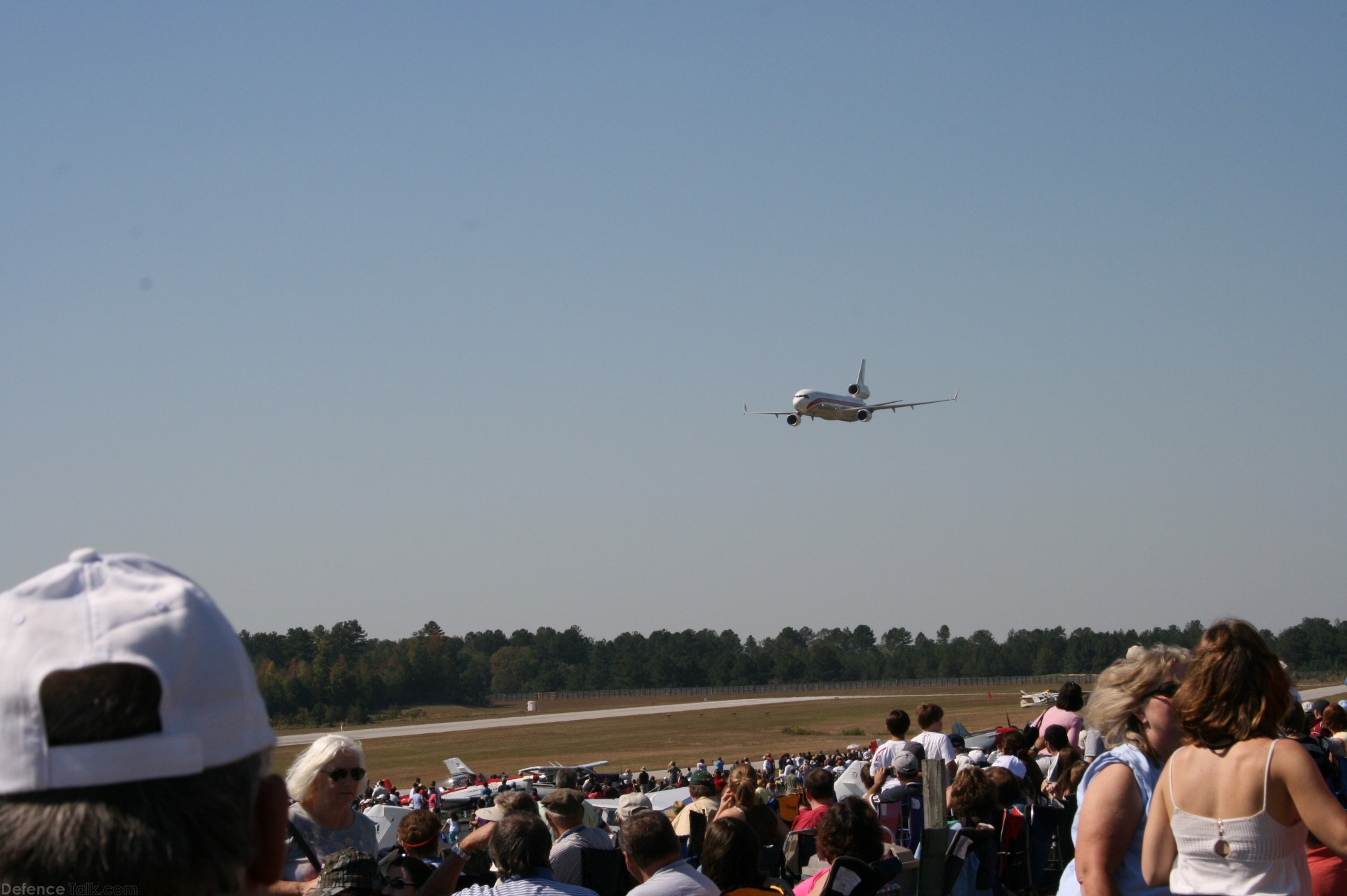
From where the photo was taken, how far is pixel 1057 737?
10.8 m

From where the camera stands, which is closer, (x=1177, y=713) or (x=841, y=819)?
(x=1177, y=713)

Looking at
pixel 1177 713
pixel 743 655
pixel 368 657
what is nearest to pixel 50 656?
pixel 1177 713

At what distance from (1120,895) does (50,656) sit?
388cm

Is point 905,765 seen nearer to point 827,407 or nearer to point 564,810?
point 564,810

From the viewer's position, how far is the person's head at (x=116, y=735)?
129 centimetres

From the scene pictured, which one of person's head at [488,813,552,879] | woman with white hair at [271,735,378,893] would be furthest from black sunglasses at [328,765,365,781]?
person's head at [488,813,552,879]

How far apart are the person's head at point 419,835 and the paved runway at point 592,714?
2077 inches

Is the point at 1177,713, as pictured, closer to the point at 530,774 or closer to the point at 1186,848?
the point at 1186,848

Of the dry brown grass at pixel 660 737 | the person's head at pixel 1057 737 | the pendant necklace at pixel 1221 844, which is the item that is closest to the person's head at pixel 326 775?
the pendant necklace at pixel 1221 844

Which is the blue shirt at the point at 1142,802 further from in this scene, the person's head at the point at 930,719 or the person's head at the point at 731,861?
the person's head at the point at 930,719

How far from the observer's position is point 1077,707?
10922 mm

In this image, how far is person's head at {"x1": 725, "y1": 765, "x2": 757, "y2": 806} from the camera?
328 inches

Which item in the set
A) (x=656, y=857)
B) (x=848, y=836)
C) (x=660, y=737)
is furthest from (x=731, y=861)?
(x=660, y=737)

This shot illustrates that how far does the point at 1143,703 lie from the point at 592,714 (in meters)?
90.7
